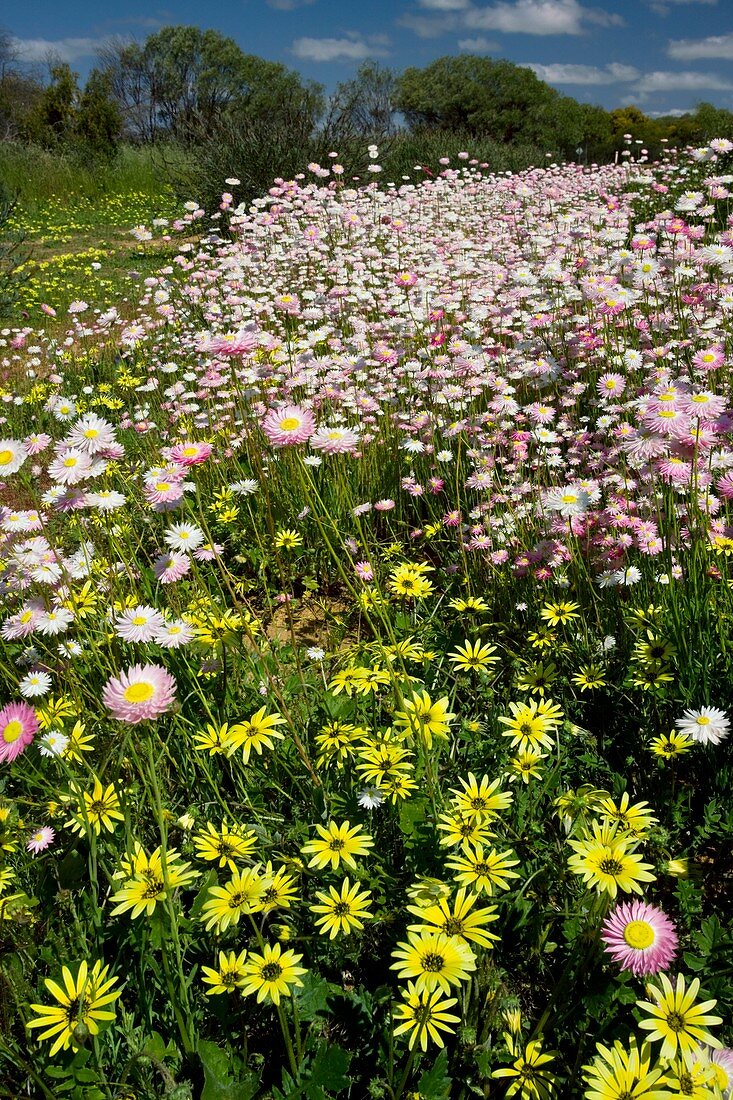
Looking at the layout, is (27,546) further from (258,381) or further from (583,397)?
(583,397)

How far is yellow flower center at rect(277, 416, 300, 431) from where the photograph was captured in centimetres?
166

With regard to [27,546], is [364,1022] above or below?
below

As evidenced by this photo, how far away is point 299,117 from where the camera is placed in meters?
11.6

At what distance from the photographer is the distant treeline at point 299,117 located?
1092 centimetres

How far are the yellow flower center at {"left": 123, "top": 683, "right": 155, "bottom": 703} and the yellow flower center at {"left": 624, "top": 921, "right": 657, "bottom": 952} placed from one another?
887 mm

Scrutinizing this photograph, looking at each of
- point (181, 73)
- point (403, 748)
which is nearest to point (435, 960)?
point (403, 748)

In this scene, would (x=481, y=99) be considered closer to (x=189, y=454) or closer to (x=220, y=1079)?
(x=189, y=454)

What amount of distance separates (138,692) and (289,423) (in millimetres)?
749

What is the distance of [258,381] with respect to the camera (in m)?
3.94

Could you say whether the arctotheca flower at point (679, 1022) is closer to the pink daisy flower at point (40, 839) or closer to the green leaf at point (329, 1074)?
the green leaf at point (329, 1074)

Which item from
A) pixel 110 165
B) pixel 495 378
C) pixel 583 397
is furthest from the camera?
pixel 110 165

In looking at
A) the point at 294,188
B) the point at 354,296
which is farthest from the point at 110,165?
the point at 354,296

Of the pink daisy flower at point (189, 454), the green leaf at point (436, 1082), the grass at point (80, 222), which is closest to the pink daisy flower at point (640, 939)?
the green leaf at point (436, 1082)

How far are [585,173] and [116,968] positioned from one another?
1337 centimetres
